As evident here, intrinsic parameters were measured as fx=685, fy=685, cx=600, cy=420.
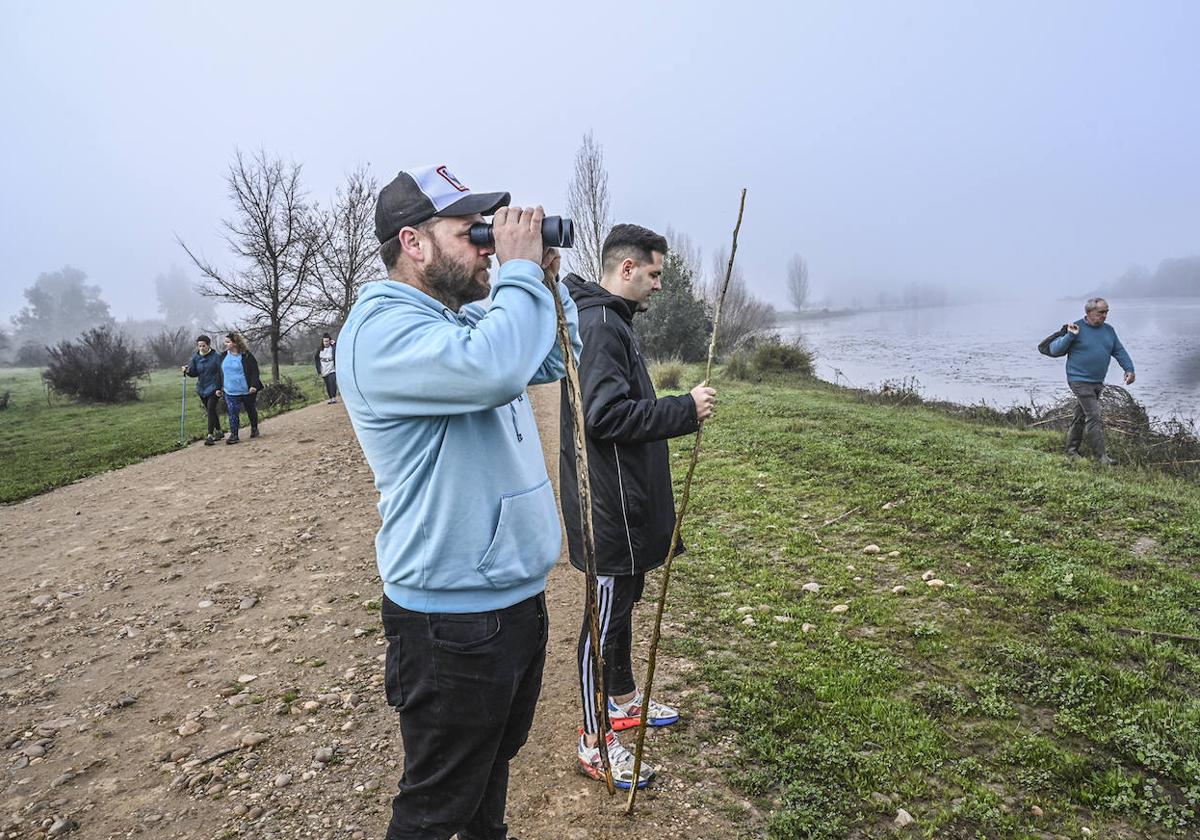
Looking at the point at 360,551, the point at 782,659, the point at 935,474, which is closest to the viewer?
Result: the point at 782,659

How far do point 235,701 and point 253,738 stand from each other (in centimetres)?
57

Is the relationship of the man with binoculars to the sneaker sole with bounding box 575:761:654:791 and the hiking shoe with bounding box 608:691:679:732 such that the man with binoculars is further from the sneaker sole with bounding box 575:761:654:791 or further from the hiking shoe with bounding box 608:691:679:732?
the hiking shoe with bounding box 608:691:679:732

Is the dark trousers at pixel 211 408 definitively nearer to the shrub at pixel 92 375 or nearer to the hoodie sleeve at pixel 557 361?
the hoodie sleeve at pixel 557 361

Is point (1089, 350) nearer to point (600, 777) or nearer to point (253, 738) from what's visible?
point (600, 777)

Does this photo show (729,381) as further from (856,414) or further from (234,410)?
(234,410)

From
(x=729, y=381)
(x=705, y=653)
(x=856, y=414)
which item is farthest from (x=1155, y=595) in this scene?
(x=729, y=381)

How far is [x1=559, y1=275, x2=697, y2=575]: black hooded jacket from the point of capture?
284 centimetres

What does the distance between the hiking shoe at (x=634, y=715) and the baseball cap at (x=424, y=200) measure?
2.55 m

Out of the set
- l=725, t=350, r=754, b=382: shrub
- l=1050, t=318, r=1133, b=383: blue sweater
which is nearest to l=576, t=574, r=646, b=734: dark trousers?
l=1050, t=318, r=1133, b=383: blue sweater

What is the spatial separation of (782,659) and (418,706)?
2972 mm

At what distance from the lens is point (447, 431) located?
5.82 ft

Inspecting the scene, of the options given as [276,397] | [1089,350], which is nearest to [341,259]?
[276,397]

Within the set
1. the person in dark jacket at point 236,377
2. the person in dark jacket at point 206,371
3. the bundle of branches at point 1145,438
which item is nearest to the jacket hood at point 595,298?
Answer: the bundle of branches at point 1145,438

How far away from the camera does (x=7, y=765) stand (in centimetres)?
363
